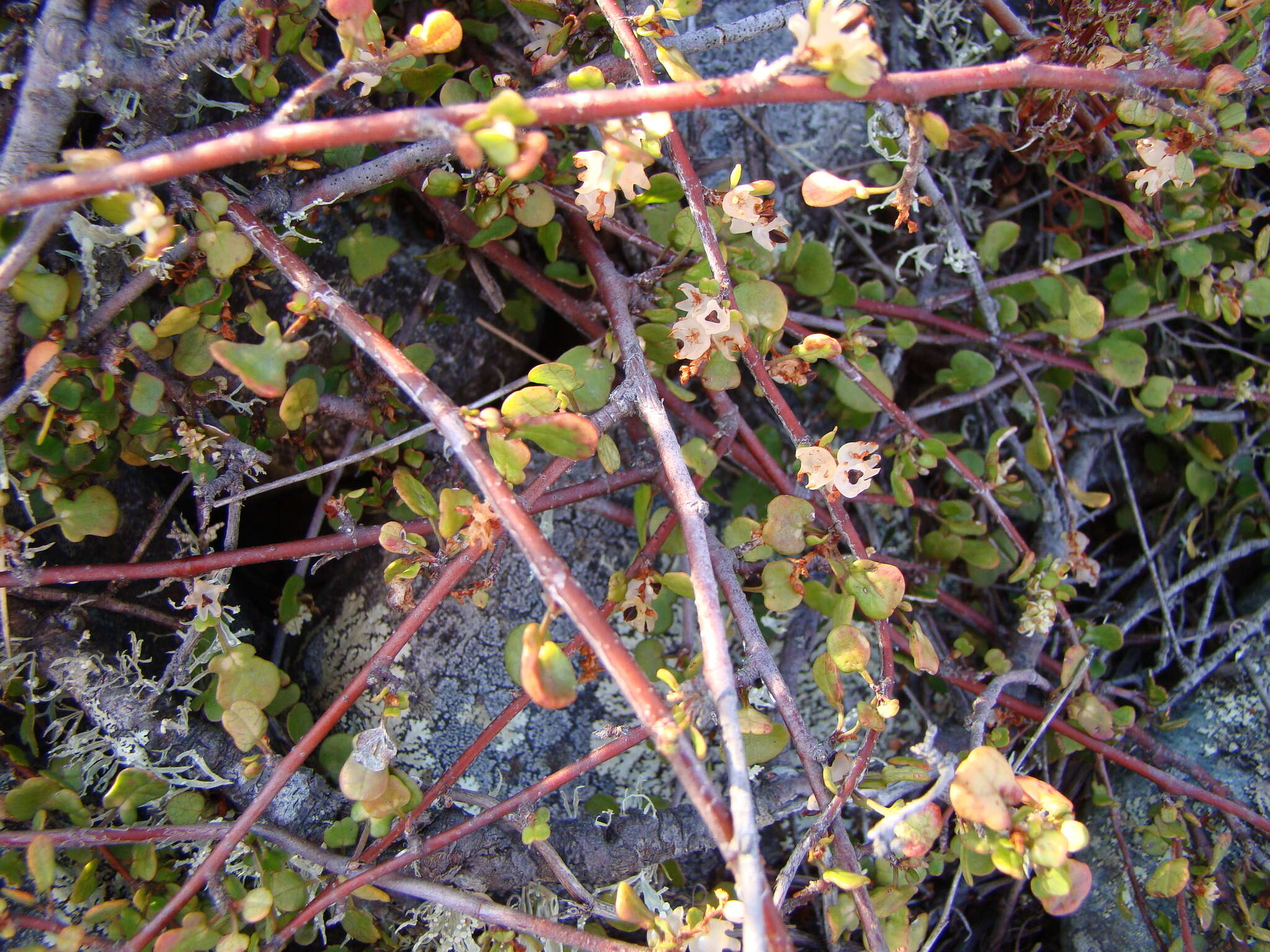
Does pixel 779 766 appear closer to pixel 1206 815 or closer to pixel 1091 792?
pixel 1091 792

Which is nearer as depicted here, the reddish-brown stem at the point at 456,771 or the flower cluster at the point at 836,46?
the flower cluster at the point at 836,46

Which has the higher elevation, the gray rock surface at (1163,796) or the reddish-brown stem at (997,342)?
the reddish-brown stem at (997,342)

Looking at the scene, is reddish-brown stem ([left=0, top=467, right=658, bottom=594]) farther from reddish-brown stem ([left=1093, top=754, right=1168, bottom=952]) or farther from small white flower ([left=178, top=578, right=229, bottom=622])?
reddish-brown stem ([left=1093, top=754, right=1168, bottom=952])

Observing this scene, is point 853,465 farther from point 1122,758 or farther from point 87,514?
point 87,514

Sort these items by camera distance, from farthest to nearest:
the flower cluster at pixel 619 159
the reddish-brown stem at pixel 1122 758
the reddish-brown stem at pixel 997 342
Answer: the reddish-brown stem at pixel 997 342, the reddish-brown stem at pixel 1122 758, the flower cluster at pixel 619 159

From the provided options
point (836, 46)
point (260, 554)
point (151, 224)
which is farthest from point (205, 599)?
point (836, 46)

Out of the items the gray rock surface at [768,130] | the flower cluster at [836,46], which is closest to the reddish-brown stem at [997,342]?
the gray rock surface at [768,130]

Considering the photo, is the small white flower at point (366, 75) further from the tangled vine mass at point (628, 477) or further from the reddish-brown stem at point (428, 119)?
the reddish-brown stem at point (428, 119)

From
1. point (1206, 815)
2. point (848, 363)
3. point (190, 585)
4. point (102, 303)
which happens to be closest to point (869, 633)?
point (848, 363)
